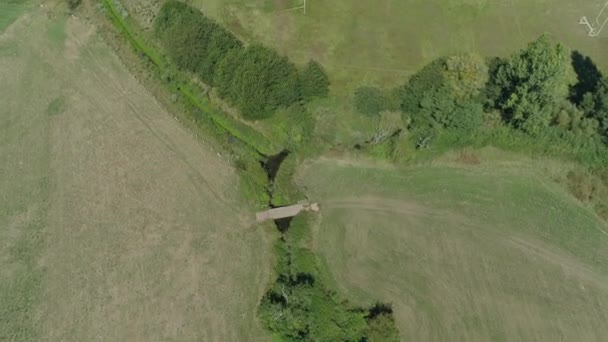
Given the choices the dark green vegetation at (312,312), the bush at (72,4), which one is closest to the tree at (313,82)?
the dark green vegetation at (312,312)

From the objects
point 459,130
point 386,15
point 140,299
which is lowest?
point 140,299

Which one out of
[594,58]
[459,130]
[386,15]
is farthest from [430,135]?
[594,58]

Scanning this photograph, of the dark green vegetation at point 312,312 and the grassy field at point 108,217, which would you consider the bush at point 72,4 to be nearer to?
the grassy field at point 108,217

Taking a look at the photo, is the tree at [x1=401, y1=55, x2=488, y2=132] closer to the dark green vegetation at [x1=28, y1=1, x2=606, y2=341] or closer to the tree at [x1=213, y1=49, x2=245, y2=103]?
the dark green vegetation at [x1=28, y1=1, x2=606, y2=341]

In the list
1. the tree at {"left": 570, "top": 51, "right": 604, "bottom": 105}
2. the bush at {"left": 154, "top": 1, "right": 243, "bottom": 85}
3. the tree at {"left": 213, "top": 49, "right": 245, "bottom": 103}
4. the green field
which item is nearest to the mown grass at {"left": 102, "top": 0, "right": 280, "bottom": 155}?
the bush at {"left": 154, "top": 1, "right": 243, "bottom": 85}

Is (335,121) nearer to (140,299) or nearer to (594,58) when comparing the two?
(140,299)

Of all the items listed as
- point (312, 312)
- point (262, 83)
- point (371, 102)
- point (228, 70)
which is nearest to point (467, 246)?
point (312, 312)
